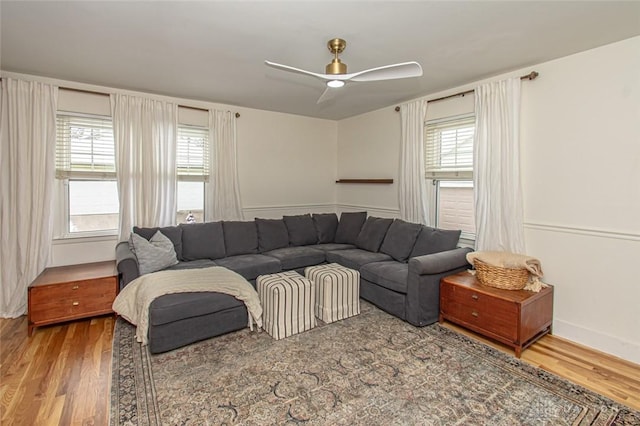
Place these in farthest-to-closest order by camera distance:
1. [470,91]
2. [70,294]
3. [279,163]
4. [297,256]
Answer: [279,163], [297,256], [470,91], [70,294]

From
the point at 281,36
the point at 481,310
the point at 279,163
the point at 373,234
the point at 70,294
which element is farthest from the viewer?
the point at 279,163

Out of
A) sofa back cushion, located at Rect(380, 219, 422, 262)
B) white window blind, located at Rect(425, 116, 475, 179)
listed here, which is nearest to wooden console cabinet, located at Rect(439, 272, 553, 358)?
sofa back cushion, located at Rect(380, 219, 422, 262)

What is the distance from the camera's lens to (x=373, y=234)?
446cm

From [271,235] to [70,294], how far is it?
2271 millimetres

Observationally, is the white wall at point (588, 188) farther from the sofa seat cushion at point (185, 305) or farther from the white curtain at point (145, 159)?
the white curtain at point (145, 159)

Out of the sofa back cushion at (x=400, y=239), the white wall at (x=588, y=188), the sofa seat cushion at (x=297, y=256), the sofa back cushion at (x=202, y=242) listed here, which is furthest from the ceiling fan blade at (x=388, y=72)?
the sofa back cushion at (x=202, y=242)

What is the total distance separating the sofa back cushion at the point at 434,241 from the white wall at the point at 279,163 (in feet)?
7.50

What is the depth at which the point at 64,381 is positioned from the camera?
2311 mm

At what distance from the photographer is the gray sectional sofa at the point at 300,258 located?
2801 millimetres

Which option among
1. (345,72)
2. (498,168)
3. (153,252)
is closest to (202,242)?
(153,252)

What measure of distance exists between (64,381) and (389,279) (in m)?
2.82

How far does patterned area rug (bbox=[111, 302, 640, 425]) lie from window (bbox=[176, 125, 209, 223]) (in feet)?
6.47

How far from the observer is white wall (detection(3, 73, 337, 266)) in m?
4.59

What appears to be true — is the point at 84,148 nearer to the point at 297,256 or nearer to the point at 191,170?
the point at 191,170
